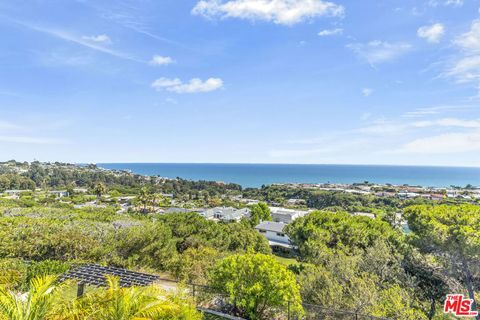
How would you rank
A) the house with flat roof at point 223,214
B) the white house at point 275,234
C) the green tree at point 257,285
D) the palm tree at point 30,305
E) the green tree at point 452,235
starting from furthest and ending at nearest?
the house with flat roof at point 223,214 → the white house at point 275,234 → the green tree at point 452,235 → the green tree at point 257,285 → the palm tree at point 30,305

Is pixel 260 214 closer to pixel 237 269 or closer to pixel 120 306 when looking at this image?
pixel 237 269

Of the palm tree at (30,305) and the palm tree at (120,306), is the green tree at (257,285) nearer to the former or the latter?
the palm tree at (120,306)

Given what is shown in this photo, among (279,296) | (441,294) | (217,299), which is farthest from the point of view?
(441,294)

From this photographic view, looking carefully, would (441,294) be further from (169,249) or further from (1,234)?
(1,234)

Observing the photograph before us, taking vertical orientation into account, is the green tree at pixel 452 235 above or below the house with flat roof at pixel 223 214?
above

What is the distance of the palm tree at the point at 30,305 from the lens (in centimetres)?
384

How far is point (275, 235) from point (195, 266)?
85.0 ft

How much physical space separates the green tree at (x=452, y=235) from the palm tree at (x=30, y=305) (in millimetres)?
12839

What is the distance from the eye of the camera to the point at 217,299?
1032cm

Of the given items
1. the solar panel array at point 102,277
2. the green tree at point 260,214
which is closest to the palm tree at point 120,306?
the solar panel array at point 102,277

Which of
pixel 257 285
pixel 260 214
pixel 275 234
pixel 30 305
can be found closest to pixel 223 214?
pixel 260 214

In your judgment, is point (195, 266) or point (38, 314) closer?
point (38, 314)

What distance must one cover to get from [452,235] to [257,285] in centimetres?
817

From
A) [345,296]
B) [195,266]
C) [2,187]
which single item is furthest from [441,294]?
[2,187]
